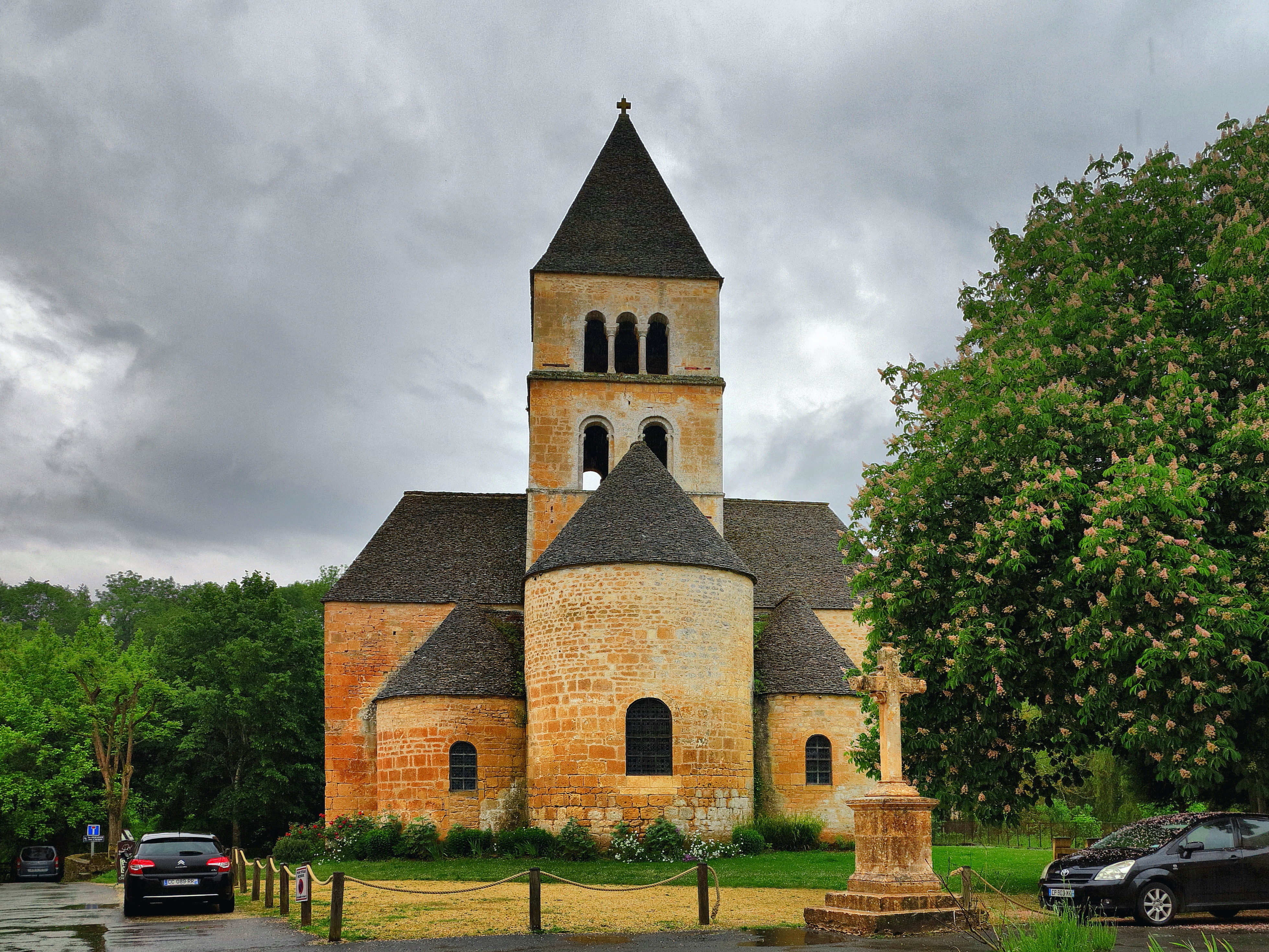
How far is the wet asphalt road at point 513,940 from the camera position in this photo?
457 inches

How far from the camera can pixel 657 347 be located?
35969 mm

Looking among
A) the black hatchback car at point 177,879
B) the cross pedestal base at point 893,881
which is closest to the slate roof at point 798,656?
the black hatchback car at point 177,879

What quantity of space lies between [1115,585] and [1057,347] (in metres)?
4.04

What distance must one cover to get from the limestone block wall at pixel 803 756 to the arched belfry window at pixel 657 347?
36.5ft

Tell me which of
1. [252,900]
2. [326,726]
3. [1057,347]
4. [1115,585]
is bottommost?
[252,900]

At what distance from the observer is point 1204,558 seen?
1427cm

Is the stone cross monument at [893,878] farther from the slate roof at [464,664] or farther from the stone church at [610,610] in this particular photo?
the slate roof at [464,664]

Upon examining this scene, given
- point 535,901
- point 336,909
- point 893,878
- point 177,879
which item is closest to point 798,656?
point 177,879

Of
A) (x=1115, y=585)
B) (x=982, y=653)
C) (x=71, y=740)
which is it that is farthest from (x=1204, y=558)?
(x=71, y=740)

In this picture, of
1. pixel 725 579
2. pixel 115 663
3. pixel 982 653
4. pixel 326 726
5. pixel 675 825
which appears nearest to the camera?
pixel 982 653

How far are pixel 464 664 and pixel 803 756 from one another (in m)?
8.88

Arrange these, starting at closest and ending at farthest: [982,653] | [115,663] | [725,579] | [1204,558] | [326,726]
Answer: [1204,558], [982,653], [725,579], [326,726], [115,663]

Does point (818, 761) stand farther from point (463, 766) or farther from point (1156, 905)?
point (1156, 905)

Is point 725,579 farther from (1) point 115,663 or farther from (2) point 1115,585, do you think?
(1) point 115,663
